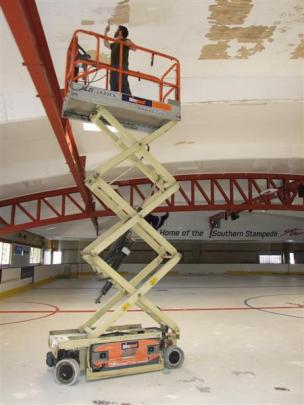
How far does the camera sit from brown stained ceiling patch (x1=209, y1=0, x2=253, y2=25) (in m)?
5.89

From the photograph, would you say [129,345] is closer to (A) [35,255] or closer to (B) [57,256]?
(A) [35,255]

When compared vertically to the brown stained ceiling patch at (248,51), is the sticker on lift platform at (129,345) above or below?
below

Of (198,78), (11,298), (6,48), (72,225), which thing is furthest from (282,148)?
(72,225)

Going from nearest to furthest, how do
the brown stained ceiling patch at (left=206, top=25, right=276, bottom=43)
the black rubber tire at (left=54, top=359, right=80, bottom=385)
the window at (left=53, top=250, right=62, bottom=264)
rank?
the black rubber tire at (left=54, top=359, right=80, bottom=385) → the brown stained ceiling patch at (left=206, top=25, right=276, bottom=43) → the window at (left=53, top=250, right=62, bottom=264)

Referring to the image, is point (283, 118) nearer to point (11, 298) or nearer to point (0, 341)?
point (0, 341)

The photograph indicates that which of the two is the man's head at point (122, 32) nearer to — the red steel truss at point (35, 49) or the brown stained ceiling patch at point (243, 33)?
the red steel truss at point (35, 49)

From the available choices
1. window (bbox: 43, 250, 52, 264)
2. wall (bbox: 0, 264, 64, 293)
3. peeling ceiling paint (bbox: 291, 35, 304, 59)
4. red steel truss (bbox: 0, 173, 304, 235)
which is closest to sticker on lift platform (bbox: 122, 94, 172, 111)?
peeling ceiling paint (bbox: 291, 35, 304, 59)

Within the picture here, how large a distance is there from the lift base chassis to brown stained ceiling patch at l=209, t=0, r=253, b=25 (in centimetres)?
561

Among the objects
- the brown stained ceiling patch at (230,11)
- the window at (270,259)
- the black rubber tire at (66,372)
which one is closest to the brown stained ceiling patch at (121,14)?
the brown stained ceiling patch at (230,11)

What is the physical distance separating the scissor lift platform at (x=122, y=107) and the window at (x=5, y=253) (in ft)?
57.3

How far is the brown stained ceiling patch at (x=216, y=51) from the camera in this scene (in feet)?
23.0

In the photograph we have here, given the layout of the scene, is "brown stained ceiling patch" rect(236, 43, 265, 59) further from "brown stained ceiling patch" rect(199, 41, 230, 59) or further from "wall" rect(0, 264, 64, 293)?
"wall" rect(0, 264, 64, 293)

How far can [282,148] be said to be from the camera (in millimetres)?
12570

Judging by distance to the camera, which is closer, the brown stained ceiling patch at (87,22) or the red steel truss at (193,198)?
the brown stained ceiling patch at (87,22)
